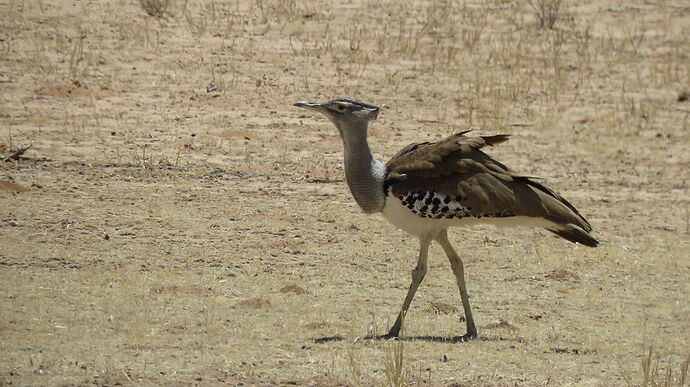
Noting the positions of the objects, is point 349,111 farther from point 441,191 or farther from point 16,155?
point 16,155

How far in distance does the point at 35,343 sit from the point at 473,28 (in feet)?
31.6

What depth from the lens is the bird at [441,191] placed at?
6.90 metres

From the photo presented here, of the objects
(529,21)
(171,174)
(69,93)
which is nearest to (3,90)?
(69,93)

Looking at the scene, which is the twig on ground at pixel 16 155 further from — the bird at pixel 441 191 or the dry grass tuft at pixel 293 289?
the bird at pixel 441 191

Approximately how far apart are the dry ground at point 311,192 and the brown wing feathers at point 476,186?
0.72m

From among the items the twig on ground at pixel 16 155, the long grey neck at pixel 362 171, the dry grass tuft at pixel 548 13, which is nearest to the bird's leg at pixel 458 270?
the long grey neck at pixel 362 171

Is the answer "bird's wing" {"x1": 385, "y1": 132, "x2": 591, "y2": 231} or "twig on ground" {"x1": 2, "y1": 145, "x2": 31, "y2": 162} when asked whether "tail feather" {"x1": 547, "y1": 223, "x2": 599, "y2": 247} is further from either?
"twig on ground" {"x1": 2, "y1": 145, "x2": 31, "y2": 162}

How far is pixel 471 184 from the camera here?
22.9 feet

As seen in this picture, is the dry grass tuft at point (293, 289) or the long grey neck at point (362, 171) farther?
the dry grass tuft at point (293, 289)

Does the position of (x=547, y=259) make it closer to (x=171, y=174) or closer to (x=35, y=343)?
(x=171, y=174)

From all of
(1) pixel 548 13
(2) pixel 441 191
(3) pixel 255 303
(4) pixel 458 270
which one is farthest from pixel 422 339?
(1) pixel 548 13

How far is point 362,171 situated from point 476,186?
2.12 feet

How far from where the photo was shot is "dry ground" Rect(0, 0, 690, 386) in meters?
6.56

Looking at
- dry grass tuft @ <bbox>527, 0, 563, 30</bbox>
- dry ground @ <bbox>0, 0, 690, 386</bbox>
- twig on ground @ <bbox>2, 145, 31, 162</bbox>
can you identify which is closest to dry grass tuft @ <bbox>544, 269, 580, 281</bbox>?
dry ground @ <bbox>0, 0, 690, 386</bbox>
